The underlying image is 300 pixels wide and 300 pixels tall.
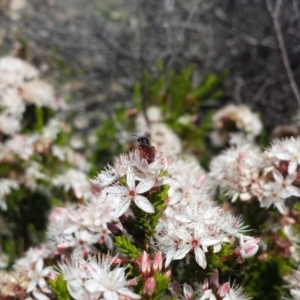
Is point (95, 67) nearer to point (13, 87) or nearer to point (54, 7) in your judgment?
point (54, 7)

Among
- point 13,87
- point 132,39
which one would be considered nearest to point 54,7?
point 132,39

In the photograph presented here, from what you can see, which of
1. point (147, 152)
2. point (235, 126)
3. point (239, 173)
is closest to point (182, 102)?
point (235, 126)

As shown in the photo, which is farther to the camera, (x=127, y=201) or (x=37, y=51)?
(x=37, y=51)

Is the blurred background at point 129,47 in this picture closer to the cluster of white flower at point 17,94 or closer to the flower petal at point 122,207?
the cluster of white flower at point 17,94

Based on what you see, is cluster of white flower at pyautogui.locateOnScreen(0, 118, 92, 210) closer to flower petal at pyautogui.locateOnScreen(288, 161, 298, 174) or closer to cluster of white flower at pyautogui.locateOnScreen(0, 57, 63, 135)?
cluster of white flower at pyautogui.locateOnScreen(0, 57, 63, 135)

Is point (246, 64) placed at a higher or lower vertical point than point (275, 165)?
higher

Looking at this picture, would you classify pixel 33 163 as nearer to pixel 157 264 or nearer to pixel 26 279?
pixel 26 279
